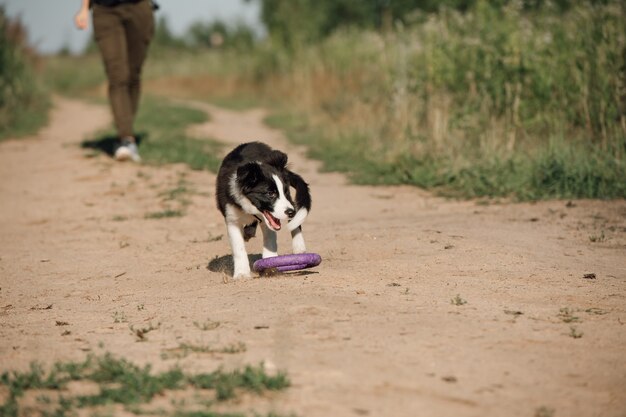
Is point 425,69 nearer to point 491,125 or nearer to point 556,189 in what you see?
point 491,125

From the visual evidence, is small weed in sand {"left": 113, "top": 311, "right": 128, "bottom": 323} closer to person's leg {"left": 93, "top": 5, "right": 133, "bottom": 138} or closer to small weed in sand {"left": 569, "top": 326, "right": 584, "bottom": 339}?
small weed in sand {"left": 569, "top": 326, "right": 584, "bottom": 339}

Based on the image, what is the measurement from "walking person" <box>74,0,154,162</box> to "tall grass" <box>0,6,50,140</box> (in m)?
4.28

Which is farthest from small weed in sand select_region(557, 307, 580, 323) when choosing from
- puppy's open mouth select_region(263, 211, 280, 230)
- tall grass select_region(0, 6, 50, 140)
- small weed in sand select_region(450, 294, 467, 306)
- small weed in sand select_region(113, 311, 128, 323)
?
tall grass select_region(0, 6, 50, 140)

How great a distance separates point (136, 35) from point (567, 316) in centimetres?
753

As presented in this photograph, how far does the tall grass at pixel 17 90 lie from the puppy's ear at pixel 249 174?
9.67 metres

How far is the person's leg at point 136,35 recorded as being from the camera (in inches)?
403

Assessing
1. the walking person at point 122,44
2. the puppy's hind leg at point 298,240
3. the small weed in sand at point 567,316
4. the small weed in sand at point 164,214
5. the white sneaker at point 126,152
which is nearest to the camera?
the small weed in sand at point 567,316

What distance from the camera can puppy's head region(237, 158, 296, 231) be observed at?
532cm

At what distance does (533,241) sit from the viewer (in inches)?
252

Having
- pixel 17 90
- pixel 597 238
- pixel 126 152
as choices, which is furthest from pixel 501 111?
pixel 17 90

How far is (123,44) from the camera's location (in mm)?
10266

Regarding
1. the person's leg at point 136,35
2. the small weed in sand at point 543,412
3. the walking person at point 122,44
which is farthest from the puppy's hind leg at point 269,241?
the person's leg at point 136,35

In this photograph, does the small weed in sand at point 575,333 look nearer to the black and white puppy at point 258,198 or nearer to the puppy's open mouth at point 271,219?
the black and white puppy at point 258,198

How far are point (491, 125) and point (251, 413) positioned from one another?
7.78 metres
